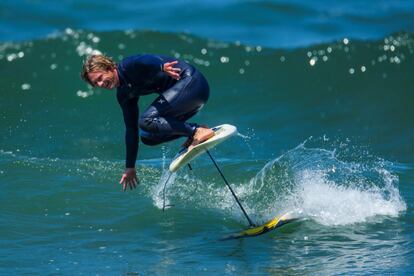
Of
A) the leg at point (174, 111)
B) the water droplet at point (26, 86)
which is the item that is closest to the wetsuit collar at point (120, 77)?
the leg at point (174, 111)

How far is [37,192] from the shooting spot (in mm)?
9805

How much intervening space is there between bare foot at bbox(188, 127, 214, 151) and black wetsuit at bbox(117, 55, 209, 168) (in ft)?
0.20

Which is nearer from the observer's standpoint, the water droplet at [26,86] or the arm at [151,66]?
the arm at [151,66]

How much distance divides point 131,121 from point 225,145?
407 cm

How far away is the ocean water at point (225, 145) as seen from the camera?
806 centimetres

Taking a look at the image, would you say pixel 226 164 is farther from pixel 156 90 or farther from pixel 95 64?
pixel 95 64

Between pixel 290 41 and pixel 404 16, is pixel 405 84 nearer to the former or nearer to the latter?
pixel 290 41

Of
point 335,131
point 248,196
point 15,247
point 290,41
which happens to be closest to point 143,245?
point 15,247

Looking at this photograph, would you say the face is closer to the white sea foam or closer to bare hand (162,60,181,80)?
bare hand (162,60,181,80)

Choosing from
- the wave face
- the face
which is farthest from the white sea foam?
the face

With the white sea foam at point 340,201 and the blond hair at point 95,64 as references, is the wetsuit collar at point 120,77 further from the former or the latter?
the white sea foam at point 340,201

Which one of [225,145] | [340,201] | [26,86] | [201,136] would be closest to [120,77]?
[201,136]

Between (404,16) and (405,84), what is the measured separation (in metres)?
4.95

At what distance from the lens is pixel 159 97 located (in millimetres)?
8047
